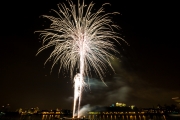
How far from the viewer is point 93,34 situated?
20.5 m

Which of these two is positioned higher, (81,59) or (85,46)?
(85,46)

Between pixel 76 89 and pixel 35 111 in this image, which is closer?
pixel 76 89

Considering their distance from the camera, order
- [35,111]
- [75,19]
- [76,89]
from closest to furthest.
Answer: [75,19], [76,89], [35,111]

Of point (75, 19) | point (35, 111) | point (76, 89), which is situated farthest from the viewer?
point (35, 111)

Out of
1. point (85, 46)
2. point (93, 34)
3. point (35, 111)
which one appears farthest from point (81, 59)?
point (35, 111)

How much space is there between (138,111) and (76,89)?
19365 cm

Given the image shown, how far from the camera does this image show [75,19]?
19.5 m

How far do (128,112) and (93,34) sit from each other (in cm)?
18660

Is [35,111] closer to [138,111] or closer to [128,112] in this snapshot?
[128,112]

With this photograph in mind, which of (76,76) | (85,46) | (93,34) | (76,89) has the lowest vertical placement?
(76,89)

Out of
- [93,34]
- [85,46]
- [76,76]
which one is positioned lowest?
[76,76]

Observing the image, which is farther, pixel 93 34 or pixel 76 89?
pixel 76 89

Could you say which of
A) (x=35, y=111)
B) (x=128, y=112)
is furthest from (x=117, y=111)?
(x=35, y=111)

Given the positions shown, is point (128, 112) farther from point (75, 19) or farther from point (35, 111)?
point (75, 19)
